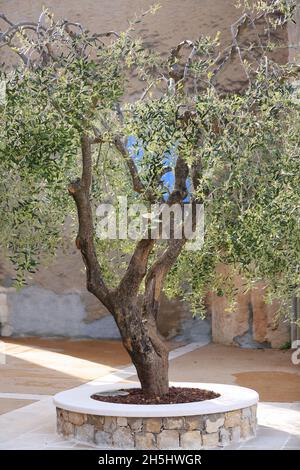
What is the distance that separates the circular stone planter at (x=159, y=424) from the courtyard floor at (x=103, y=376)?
5.8 inches

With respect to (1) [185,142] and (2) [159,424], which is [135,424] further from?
(1) [185,142]

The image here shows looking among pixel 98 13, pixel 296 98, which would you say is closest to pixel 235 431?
pixel 296 98

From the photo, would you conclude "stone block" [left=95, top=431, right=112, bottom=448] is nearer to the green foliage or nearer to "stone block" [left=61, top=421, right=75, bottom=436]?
"stone block" [left=61, top=421, right=75, bottom=436]

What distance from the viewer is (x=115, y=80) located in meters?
6.51

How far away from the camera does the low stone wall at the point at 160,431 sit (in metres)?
6.90

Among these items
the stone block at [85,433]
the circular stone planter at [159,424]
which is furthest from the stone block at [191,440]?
the stone block at [85,433]

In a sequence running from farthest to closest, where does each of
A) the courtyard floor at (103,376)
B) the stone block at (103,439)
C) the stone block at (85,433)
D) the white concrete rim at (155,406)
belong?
the courtyard floor at (103,376), the stone block at (85,433), the stone block at (103,439), the white concrete rim at (155,406)

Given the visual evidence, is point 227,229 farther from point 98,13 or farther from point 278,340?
point 98,13

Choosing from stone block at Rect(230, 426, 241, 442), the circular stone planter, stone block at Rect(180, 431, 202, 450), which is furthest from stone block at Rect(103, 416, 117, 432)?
stone block at Rect(230, 426, 241, 442)

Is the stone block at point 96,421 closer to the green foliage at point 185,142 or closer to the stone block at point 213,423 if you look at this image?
the stone block at point 213,423

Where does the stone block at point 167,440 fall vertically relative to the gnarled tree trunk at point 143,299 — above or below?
below

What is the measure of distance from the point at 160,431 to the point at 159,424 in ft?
0.20

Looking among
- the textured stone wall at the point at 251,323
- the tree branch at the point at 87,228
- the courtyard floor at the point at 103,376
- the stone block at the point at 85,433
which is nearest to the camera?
the stone block at the point at 85,433

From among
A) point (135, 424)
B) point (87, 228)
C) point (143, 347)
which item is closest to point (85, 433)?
point (135, 424)
